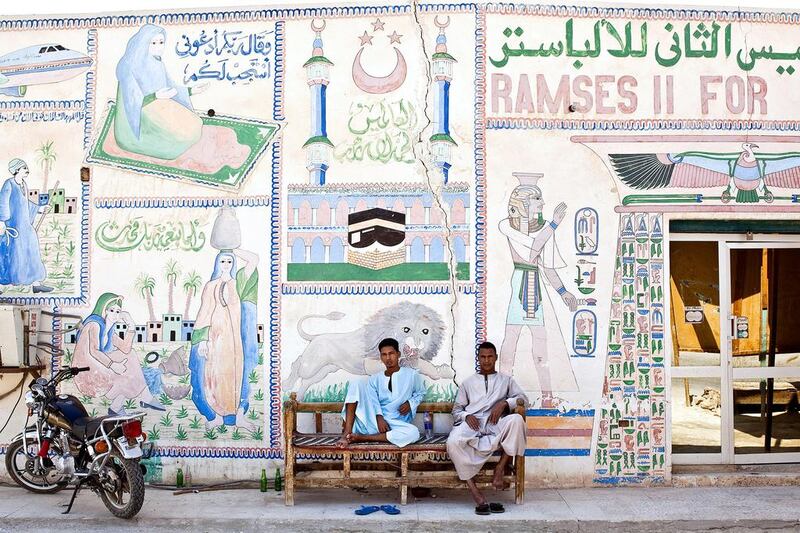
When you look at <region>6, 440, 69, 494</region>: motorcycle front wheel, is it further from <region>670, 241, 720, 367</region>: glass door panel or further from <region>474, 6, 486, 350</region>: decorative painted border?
<region>670, 241, 720, 367</region>: glass door panel

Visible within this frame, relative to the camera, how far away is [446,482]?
634 cm

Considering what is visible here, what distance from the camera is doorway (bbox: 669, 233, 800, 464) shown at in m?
7.27

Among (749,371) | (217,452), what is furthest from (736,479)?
(217,452)

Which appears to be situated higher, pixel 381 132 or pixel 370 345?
pixel 381 132

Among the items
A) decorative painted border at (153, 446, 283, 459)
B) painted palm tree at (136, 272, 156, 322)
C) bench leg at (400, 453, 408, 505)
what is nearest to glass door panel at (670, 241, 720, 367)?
bench leg at (400, 453, 408, 505)

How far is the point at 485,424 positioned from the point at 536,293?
1231 mm

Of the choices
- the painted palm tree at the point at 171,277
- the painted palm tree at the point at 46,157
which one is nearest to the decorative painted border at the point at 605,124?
the painted palm tree at the point at 171,277

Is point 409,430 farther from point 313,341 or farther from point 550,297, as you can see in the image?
point 550,297

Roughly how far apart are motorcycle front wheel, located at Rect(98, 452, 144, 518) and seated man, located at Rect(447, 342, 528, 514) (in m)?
2.25

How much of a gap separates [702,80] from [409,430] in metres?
3.85

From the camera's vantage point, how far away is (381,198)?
7117 mm

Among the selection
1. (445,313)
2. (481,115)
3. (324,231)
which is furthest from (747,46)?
(324,231)

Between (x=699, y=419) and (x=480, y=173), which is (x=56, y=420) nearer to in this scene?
(x=480, y=173)

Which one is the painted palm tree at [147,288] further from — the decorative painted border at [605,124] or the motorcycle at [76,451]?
the decorative painted border at [605,124]
